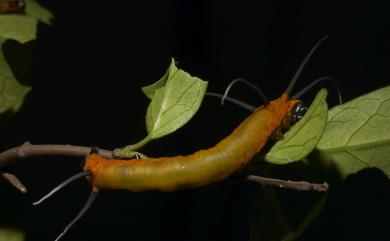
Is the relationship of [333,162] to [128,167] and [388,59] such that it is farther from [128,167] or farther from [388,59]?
[388,59]

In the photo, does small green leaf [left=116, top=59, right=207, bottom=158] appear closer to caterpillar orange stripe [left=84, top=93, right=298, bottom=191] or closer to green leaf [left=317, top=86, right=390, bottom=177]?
caterpillar orange stripe [left=84, top=93, right=298, bottom=191]

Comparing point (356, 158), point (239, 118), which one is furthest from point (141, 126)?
point (356, 158)

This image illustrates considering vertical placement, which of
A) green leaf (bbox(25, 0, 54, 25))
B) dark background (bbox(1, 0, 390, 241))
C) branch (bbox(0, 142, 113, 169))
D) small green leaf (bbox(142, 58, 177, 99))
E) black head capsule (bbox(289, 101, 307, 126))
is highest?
small green leaf (bbox(142, 58, 177, 99))

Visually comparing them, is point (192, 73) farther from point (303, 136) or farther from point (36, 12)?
point (303, 136)

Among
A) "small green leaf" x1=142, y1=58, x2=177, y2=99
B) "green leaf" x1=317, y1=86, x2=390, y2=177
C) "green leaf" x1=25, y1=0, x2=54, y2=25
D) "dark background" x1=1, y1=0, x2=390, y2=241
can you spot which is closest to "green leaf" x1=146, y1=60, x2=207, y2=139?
"small green leaf" x1=142, y1=58, x2=177, y2=99

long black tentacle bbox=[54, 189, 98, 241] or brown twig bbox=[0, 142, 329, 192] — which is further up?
brown twig bbox=[0, 142, 329, 192]

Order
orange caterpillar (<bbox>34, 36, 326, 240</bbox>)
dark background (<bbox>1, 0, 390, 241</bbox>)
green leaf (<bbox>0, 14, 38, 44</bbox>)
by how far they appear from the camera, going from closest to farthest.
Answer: orange caterpillar (<bbox>34, 36, 326, 240</bbox>) → green leaf (<bbox>0, 14, 38, 44</bbox>) → dark background (<bbox>1, 0, 390, 241</bbox>)
